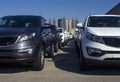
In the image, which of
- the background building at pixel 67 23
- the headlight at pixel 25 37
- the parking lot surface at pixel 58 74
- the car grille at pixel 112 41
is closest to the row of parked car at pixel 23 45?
the headlight at pixel 25 37

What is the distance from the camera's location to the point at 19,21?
1204 centimetres

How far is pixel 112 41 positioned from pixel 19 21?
11.5 feet

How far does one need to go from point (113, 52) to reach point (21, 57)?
2.60 meters

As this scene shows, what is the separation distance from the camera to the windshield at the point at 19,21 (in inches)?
465

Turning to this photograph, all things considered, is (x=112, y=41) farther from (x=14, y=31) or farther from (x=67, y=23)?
(x=67, y=23)

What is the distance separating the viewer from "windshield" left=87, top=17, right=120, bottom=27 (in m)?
11.6

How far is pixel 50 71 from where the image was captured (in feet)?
35.8

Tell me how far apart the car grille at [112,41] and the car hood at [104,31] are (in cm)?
16

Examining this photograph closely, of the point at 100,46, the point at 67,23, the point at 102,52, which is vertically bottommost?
the point at 67,23

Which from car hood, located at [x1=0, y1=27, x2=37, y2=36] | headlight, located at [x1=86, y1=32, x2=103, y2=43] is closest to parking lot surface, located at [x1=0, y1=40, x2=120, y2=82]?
headlight, located at [x1=86, y1=32, x2=103, y2=43]

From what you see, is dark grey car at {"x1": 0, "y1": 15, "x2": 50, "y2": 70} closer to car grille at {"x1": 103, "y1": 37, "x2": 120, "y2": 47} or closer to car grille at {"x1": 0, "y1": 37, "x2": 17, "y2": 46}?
car grille at {"x1": 0, "y1": 37, "x2": 17, "y2": 46}

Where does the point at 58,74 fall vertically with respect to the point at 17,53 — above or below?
below

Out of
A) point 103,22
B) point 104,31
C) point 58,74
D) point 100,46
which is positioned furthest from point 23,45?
point 103,22

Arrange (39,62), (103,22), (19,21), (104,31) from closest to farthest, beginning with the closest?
(104,31)
(39,62)
(103,22)
(19,21)
